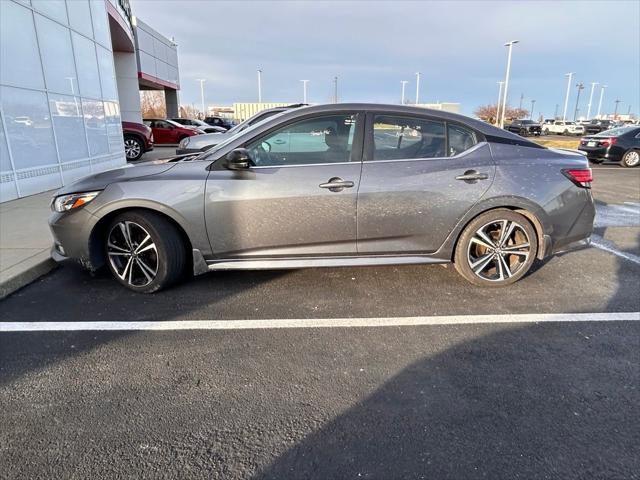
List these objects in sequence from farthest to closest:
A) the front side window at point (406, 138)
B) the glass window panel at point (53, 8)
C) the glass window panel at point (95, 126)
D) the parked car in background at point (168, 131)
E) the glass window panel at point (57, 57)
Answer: the parked car in background at point (168, 131) → the glass window panel at point (95, 126) → the glass window panel at point (57, 57) → the glass window panel at point (53, 8) → the front side window at point (406, 138)

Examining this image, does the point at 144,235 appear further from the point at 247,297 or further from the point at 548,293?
the point at 548,293

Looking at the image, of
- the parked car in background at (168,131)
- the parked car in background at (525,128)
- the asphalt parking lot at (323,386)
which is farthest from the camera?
the parked car in background at (525,128)

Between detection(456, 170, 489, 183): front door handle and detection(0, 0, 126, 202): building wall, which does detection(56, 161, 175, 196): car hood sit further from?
detection(0, 0, 126, 202): building wall

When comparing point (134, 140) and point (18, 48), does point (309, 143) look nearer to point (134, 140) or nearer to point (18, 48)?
point (18, 48)

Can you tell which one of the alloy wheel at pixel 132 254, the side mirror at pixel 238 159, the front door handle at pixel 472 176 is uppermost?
the side mirror at pixel 238 159

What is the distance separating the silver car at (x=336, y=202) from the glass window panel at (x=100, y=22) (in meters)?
9.80

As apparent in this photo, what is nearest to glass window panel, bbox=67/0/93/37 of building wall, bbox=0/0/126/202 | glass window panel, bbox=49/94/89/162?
building wall, bbox=0/0/126/202

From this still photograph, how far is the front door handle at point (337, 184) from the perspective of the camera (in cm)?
355

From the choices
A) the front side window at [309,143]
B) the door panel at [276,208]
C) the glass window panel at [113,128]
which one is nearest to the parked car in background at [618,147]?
the front side window at [309,143]

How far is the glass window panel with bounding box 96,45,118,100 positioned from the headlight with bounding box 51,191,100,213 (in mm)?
9166

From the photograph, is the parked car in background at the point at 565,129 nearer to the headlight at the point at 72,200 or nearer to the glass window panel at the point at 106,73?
the glass window panel at the point at 106,73

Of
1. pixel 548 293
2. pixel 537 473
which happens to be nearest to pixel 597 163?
pixel 548 293

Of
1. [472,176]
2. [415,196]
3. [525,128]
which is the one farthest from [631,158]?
[525,128]

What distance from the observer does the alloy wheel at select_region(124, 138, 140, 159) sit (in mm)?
14594
